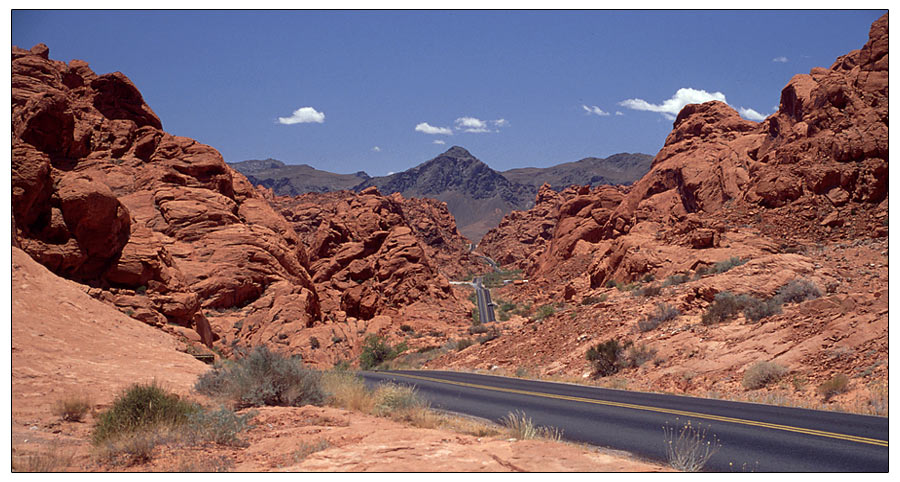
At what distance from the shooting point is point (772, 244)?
109 feet

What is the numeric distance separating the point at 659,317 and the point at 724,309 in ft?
9.84

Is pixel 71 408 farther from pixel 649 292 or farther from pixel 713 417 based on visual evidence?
pixel 649 292

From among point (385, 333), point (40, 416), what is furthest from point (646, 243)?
point (40, 416)

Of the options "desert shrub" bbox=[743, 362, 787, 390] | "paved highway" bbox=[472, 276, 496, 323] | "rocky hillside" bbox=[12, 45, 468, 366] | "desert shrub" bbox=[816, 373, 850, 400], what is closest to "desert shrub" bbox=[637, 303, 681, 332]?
"desert shrub" bbox=[743, 362, 787, 390]

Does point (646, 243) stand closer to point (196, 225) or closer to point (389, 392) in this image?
point (196, 225)

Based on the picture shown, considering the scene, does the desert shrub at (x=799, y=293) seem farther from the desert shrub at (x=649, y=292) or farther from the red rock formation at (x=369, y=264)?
the red rock formation at (x=369, y=264)

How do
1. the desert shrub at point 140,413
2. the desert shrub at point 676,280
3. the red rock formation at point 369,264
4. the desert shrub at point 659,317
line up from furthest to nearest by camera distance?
the red rock formation at point 369,264
the desert shrub at point 676,280
the desert shrub at point 659,317
the desert shrub at point 140,413

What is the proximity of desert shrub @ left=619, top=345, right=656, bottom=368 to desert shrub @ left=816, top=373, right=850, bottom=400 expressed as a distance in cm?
772

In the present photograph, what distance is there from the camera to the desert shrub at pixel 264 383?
11.0m

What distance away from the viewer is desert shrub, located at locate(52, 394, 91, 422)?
8422 mm

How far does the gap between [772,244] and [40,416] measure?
3352 cm

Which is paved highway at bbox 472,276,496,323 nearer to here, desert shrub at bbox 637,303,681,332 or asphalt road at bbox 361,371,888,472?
desert shrub at bbox 637,303,681,332

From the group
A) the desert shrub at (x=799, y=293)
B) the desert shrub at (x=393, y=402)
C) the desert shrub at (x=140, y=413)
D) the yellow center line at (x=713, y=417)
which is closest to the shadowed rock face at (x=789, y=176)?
the desert shrub at (x=799, y=293)

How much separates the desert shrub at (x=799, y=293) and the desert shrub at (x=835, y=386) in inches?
322
